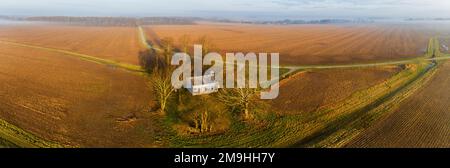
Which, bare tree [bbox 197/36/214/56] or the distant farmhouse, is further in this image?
bare tree [bbox 197/36/214/56]

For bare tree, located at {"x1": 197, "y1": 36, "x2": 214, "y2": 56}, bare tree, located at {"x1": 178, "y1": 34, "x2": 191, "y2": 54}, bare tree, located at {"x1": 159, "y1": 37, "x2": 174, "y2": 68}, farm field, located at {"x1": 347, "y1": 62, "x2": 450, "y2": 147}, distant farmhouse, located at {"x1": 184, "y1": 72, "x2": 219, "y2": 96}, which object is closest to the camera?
farm field, located at {"x1": 347, "y1": 62, "x2": 450, "y2": 147}

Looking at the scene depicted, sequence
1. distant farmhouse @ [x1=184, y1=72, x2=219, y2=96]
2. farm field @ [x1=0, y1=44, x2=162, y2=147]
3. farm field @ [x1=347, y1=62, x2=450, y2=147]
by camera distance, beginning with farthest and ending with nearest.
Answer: distant farmhouse @ [x1=184, y1=72, x2=219, y2=96], farm field @ [x1=0, y1=44, x2=162, y2=147], farm field @ [x1=347, y1=62, x2=450, y2=147]

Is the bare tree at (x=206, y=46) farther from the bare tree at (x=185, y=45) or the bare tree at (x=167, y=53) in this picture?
the bare tree at (x=167, y=53)

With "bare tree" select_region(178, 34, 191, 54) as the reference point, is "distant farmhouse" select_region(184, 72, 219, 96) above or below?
below

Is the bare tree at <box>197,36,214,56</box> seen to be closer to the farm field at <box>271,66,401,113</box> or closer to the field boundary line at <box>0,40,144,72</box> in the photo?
the field boundary line at <box>0,40,144,72</box>

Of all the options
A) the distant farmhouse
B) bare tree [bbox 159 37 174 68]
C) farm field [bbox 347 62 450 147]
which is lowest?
farm field [bbox 347 62 450 147]

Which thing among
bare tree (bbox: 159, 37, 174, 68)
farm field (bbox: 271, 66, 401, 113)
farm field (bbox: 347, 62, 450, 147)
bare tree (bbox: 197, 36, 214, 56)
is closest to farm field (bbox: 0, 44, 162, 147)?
bare tree (bbox: 159, 37, 174, 68)

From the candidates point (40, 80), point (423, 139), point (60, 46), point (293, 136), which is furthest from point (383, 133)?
point (60, 46)
